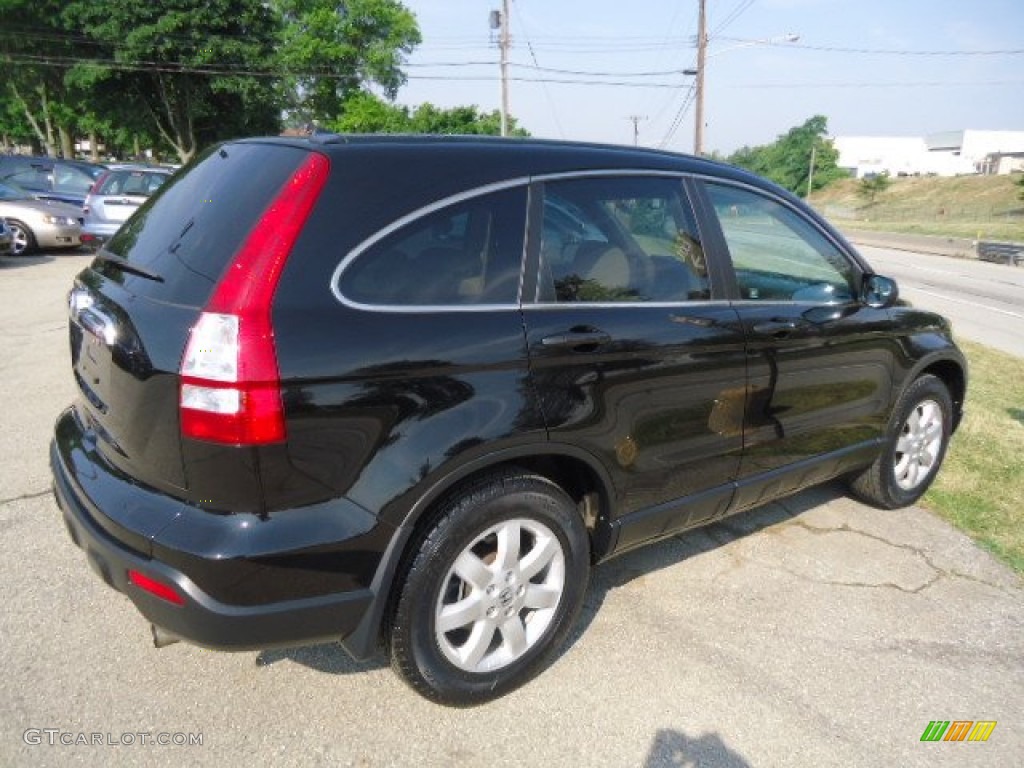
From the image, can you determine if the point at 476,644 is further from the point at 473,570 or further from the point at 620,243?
the point at 620,243

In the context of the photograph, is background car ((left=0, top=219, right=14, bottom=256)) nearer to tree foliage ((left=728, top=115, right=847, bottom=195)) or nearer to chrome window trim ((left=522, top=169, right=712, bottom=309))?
chrome window trim ((left=522, top=169, right=712, bottom=309))

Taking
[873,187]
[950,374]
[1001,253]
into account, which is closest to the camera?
[950,374]

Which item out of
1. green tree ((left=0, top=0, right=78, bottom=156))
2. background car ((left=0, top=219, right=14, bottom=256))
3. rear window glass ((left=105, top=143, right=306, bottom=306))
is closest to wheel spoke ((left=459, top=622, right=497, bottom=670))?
rear window glass ((left=105, top=143, right=306, bottom=306))

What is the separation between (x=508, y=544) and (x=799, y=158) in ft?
335

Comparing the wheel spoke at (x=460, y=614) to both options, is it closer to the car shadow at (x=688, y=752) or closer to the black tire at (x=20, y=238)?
the car shadow at (x=688, y=752)

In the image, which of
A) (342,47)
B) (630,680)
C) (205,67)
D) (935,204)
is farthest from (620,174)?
(935,204)

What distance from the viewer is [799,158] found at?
9319cm

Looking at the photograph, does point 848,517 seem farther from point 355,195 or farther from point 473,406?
point 355,195

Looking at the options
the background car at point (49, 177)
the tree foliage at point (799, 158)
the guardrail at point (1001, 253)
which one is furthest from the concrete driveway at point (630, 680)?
the tree foliage at point (799, 158)

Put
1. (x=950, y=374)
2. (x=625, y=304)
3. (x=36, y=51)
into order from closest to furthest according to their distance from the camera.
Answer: (x=625, y=304) < (x=950, y=374) < (x=36, y=51)

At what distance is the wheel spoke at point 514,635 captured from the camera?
2.49 metres

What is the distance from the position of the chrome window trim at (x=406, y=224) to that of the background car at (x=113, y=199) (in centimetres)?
1122

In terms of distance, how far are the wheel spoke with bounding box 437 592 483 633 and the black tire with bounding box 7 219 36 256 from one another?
13.8m

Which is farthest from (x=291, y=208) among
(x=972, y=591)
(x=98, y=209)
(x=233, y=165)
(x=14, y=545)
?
(x=98, y=209)
